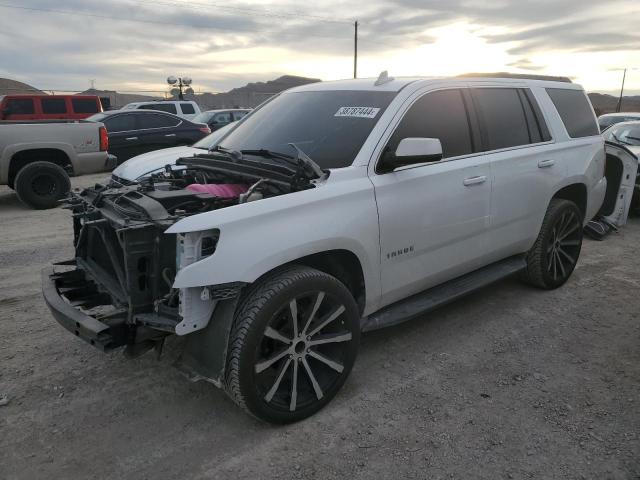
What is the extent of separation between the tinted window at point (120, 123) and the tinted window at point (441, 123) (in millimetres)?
10510

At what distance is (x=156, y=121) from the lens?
12984mm

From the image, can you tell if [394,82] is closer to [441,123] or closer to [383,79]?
[383,79]

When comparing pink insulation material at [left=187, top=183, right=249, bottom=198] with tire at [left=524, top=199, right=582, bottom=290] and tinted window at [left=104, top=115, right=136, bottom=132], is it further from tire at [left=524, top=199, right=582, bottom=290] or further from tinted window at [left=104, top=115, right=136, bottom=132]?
tinted window at [left=104, top=115, right=136, bottom=132]

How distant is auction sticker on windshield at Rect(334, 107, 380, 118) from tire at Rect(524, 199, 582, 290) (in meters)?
2.13

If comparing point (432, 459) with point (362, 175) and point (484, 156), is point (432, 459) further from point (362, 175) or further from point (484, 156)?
point (484, 156)

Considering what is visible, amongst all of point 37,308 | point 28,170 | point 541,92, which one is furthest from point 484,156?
point 28,170

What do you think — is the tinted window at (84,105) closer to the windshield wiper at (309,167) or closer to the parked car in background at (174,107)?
the parked car in background at (174,107)

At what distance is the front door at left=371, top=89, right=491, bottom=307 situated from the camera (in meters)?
3.43

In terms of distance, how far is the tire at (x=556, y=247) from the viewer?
4.83 m

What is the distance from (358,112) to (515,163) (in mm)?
1505

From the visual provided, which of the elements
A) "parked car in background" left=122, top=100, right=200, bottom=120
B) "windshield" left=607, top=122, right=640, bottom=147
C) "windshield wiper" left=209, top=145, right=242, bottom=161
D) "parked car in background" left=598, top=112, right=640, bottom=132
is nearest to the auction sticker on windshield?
"windshield wiper" left=209, top=145, right=242, bottom=161

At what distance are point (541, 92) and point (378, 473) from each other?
12.5ft

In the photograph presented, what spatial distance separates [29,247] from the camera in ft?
22.1

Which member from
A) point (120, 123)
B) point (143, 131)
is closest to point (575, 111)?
point (143, 131)
